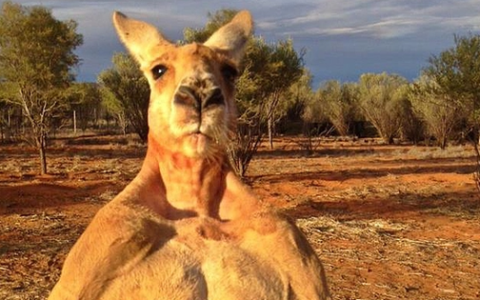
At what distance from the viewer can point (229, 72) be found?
2.74 metres

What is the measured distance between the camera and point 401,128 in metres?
44.8

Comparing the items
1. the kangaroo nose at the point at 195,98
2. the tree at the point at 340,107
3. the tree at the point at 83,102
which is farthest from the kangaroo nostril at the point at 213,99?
the tree at the point at 340,107

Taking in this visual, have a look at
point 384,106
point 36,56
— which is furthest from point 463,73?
point 384,106

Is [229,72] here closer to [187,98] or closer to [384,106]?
[187,98]

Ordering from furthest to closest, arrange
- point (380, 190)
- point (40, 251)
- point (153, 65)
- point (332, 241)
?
point (380, 190)
point (332, 241)
point (40, 251)
point (153, 65)

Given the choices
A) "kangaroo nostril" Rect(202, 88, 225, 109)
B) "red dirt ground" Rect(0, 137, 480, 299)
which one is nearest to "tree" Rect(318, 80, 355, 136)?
"red dirt ground" Rect(0, 137, 480, 299)

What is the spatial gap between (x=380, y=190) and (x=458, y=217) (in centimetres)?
411

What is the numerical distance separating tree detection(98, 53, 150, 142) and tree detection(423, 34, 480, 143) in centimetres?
1919

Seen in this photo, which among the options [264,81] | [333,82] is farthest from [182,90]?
[333,82]

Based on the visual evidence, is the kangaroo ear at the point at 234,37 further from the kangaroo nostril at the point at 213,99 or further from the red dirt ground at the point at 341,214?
the red dirt ground at the point at 341,214

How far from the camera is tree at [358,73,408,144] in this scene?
44.1 m

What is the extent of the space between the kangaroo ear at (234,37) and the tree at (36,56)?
19.7 meters

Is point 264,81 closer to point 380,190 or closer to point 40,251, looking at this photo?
point 380,190

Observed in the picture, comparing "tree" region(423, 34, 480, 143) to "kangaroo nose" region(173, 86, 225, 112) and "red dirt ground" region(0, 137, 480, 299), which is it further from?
"kangaroo nose" region(173, 86, 225, 112)
